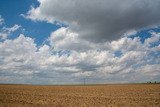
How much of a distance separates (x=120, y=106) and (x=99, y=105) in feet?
8.57

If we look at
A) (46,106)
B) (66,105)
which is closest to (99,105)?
(66,105)

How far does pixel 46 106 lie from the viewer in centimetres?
2669

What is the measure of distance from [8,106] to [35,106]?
3139 mm

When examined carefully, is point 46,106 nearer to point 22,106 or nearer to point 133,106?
point 22,106

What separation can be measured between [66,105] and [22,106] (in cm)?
529

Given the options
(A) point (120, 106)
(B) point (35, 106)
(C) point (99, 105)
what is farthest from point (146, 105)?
(B) point (35, 106)

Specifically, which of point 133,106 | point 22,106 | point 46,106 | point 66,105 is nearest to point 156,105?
point 133,106

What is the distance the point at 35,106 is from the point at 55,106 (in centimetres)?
240

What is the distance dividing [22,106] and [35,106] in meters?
1.52

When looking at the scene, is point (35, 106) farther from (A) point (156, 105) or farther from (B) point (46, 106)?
(A) point (156, 105)

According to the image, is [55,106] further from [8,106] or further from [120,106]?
[120,106]

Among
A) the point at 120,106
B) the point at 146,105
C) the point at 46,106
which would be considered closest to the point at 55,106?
the point at 46,106

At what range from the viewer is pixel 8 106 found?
26000mm

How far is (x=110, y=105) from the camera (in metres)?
27.3
